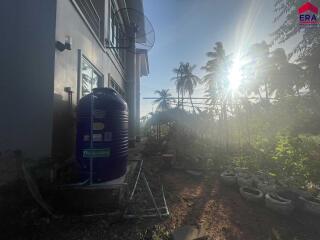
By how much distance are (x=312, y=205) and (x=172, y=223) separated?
2350 millimetres

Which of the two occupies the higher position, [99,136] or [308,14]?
[308,14]

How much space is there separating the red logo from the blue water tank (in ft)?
32.0

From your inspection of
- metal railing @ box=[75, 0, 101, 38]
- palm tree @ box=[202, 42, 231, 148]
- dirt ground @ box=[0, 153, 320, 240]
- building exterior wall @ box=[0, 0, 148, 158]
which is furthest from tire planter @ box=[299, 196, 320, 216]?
palm tree @ box=[202, 42, 231, 148]

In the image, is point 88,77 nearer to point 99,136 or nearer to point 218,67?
point 99,136

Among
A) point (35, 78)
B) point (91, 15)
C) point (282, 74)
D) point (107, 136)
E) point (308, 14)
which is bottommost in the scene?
point (107, 136)

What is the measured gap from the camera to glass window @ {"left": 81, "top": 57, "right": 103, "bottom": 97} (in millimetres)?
4875

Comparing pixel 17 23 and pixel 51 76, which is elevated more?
pixel 17 23

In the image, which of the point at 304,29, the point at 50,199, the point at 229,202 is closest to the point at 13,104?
the point at 50,199

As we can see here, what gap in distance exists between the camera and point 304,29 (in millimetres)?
8703

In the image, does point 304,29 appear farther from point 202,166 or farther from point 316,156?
point 202,166

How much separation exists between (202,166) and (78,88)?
4335 millimetres

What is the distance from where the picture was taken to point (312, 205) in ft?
10.1

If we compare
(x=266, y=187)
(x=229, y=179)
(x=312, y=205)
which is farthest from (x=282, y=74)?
(x=312, y=205)

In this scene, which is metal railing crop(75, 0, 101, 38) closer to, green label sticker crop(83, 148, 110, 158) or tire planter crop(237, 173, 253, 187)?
green label sticker crop(83, 148, 110, 158)
